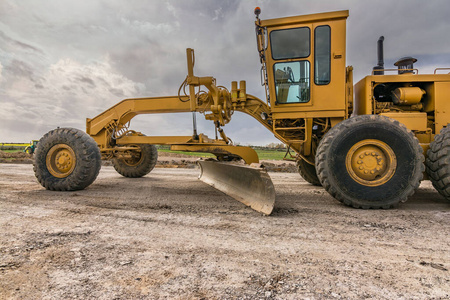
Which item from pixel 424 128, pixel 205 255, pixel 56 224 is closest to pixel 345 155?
pixel 424 128

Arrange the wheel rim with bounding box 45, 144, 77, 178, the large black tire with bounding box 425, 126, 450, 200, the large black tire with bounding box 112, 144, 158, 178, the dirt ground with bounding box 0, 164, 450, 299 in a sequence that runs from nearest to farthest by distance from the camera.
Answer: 1. the dirt ground with bounding box 0, 164, 450, 299
2. the large black tire with bounding box 425, 126, 450, 200
3. the wheel rim with bounding box 45, 144, 77, 178
4. the large black tire with bounding box 112, 144, 158, 178

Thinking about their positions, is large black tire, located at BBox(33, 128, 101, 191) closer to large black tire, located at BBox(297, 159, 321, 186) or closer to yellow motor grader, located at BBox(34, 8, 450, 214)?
yellow motor grader, located at BBox(34, 8, 450, 214)

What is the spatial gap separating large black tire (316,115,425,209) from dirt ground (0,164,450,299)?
0.24m

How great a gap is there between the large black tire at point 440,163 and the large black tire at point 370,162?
32cm

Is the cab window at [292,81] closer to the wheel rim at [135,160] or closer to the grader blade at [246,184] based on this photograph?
the grader blade at [246,184]

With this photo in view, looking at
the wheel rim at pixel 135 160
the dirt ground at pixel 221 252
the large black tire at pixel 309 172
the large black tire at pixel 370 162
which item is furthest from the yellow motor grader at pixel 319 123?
the wheel rim at pixel 135 160

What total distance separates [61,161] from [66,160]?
0.34ft

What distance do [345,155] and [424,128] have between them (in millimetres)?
1901

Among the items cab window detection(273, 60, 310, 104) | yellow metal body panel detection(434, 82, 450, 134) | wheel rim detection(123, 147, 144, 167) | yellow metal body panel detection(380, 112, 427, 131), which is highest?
cab window detection(273, 60, 310, 104)

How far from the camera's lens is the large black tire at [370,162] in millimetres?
3418

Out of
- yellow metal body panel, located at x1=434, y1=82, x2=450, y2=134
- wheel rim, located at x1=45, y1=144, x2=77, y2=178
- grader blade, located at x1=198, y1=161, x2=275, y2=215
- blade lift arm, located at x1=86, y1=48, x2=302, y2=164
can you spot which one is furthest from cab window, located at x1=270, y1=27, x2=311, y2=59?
wheel rim, located at x1=45, y1=144, x2=77, y2=178

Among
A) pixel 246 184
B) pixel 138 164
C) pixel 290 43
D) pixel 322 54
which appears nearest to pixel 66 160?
pixel 138 164

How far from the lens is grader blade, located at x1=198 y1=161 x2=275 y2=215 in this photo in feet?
Answer: 10.6

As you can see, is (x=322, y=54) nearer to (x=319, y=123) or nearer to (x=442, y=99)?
(x=319, y=123)
